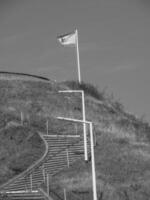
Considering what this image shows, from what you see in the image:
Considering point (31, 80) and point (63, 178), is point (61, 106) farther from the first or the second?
point (63, 178)

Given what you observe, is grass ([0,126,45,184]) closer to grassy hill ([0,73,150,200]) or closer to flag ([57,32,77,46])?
grassy hill ([0,73,150,200])

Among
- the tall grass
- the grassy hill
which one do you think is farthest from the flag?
the tall grass

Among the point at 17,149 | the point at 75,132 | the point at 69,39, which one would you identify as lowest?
the point at 17,149

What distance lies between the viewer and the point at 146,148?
7438cm

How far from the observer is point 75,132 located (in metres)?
71.2

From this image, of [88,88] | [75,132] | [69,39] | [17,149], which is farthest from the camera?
[88,88]

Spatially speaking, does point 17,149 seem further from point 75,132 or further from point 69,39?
point 69,39

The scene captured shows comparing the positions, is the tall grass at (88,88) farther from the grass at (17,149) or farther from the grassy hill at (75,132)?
the grass at (17,149)

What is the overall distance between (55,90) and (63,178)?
25284 mm

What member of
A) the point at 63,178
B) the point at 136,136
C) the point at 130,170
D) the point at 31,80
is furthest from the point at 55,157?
the point at 31,80

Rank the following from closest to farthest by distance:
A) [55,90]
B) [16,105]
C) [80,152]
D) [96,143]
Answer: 1. [80,152]
2. [96,143]
3. [16,105]
4. [55,90]

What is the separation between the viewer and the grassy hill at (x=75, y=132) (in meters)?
60.3

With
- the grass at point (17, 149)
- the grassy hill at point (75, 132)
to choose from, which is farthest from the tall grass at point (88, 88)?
the grass at point (17, 149)

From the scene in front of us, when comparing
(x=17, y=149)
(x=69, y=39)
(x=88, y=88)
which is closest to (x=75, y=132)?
(x=17, y=149)
